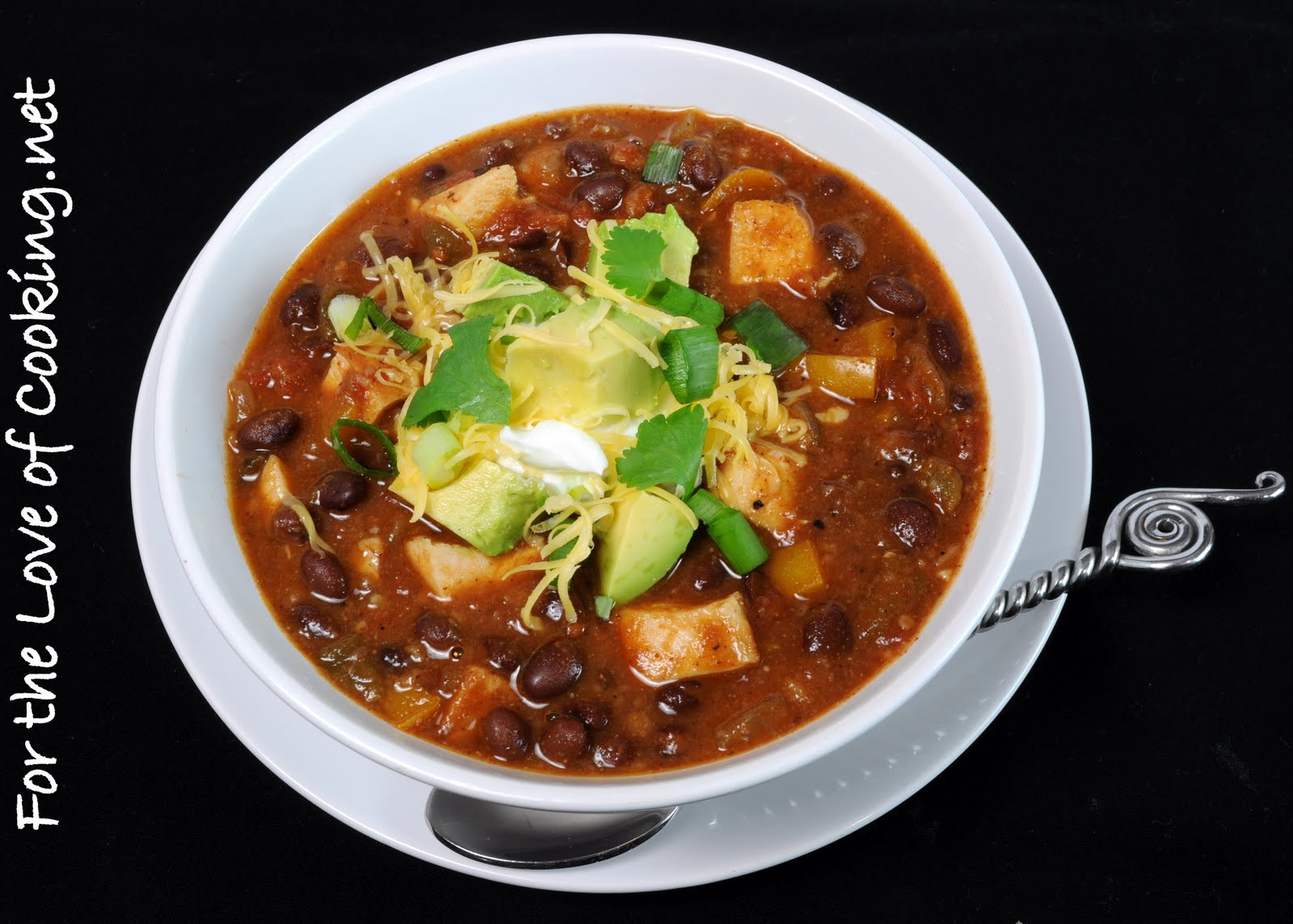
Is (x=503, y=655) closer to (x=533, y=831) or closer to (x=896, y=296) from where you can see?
(x=533, y=831)

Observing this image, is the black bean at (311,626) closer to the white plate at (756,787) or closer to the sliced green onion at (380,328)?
the white plate at (756,787)

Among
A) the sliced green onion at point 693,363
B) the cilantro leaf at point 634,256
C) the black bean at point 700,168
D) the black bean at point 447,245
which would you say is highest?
the black bean at point 700,168

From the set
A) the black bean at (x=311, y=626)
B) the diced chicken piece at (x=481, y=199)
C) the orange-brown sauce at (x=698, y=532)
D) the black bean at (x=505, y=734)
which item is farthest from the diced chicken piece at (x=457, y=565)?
the diced chicken piece at (x=481, y=199)

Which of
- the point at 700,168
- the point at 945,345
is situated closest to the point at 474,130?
the point at 700,168

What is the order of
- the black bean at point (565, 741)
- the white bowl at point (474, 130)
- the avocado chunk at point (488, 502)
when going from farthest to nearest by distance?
the avocado chunk at point (488, 502)
the black bean at point (565, 741)
the white bowl at point (474, 130)

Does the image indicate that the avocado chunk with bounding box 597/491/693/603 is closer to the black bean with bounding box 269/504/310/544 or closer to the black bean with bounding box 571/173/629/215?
the black bean with bounding box 269/504/310/544

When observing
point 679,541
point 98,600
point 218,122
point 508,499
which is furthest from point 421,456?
point 218,122

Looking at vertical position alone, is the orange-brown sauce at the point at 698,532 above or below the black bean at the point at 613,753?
above
